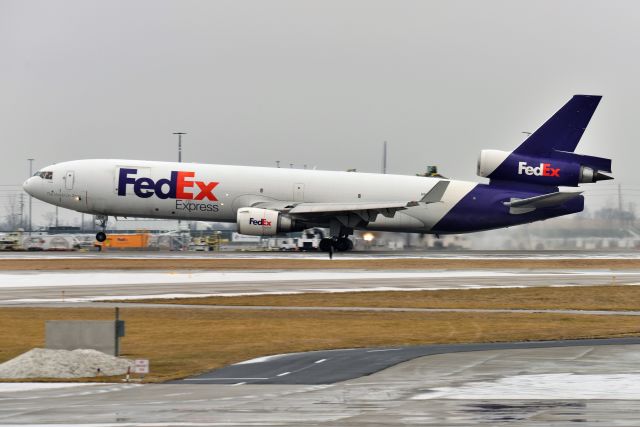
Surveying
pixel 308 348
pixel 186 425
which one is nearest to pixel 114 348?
pixel 308 348

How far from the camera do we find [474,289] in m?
49.4

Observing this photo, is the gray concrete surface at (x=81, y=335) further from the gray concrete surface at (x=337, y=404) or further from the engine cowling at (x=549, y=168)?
the engine cowling at (x=549, y=168)

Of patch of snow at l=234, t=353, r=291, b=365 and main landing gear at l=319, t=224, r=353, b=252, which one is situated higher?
main landing gear at l=319, t=224, r=353, b=252

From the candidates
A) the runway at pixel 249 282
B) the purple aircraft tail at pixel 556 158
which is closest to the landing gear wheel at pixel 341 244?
the purple aircraft tail at pixel 556 158

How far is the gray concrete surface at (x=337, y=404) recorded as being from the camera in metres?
17.2

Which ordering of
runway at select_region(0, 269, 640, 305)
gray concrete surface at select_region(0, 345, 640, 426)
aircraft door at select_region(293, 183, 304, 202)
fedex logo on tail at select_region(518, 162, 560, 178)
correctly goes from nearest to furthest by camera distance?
gray concrete surface at select_region(0, 345, 640, 426) < runway at select_region(0, 269, 640, 305) < aircraft door at select_region(293, 183, 304, 202) < fedex logo on tail at select_region(518, 162, 560, 178)

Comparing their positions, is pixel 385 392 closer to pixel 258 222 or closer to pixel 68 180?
pixel 258 222

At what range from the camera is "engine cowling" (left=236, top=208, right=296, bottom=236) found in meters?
70.9

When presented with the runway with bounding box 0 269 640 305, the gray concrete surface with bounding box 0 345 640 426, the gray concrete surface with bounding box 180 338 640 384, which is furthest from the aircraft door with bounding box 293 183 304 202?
the gray concrete surface with bounding box 0 345 640 426

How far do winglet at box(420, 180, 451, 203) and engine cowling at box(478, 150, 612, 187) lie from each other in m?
6.32

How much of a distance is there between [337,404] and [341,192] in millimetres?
56644

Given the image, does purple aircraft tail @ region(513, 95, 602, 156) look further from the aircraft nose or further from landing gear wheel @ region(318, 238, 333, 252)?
the aircraft nose

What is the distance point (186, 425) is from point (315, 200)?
58207 millimetres

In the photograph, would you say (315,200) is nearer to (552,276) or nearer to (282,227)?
(282,227)
